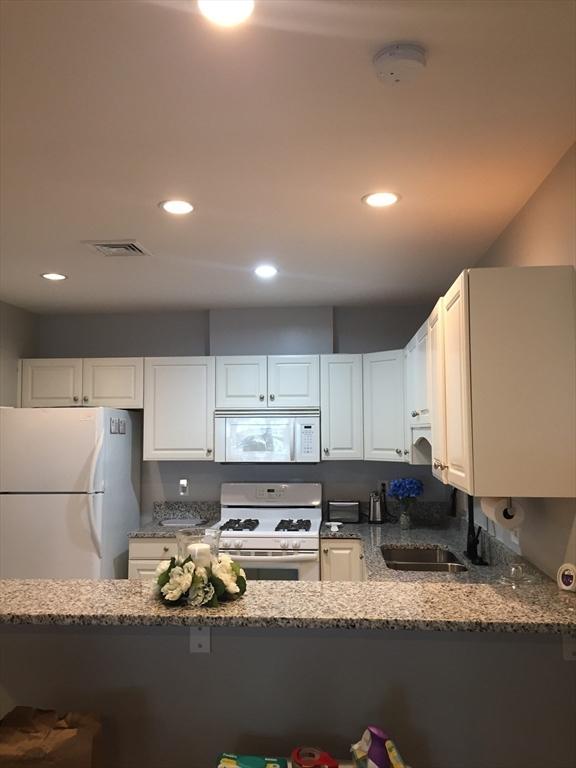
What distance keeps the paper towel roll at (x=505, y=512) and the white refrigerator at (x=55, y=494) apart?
2.68m

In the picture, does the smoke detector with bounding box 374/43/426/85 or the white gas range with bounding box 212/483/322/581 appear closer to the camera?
the smoke detector with bounding box 374/43/426/85

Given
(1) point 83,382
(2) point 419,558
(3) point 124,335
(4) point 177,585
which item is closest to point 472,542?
(2) point 419,558

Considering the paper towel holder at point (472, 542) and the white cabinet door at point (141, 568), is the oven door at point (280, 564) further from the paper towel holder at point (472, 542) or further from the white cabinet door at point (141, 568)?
the paper towel holder at point (472, 542)

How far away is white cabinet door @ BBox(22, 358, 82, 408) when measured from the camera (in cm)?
459

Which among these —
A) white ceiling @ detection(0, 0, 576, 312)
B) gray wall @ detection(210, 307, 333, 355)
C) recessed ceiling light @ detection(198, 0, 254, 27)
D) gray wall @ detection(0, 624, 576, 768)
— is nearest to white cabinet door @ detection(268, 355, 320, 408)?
gray wall @ detection(210, 307, 333, 355)

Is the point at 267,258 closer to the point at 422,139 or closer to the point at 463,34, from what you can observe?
the point at 422,139

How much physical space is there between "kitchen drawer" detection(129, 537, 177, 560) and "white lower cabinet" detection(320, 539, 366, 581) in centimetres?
104

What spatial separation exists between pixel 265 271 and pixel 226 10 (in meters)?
2.24

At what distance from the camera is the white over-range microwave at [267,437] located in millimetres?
4336

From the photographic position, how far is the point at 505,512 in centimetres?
232

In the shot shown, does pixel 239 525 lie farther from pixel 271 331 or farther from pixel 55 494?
pixel 271 331

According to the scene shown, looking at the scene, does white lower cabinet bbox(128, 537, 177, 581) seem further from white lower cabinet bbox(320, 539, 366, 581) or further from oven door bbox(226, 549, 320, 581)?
white lower cabinet bbox(320, 539, 366, 581)

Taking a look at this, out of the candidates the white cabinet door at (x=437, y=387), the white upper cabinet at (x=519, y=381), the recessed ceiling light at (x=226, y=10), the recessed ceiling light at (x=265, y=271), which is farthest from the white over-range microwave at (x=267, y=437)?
the recessed ceiling light at (x=226, y=10)

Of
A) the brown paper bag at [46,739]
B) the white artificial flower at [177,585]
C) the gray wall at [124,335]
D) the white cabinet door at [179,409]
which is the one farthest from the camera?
the gray wall at [124,335]
